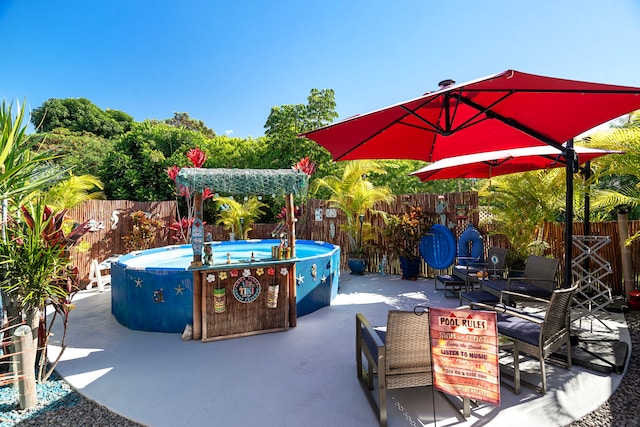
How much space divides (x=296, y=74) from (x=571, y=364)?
40.1 feet

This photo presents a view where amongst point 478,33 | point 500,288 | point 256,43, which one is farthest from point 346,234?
point 256,43

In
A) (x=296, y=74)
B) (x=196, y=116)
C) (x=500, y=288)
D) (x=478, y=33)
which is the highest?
(x=196, y=116)

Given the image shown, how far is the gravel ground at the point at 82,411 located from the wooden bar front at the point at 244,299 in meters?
1.52

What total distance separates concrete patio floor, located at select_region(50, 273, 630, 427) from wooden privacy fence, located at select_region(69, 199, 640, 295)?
1.89 m

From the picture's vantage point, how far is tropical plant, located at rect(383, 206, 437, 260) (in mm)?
7617

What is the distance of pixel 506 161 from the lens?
5156 millimetres

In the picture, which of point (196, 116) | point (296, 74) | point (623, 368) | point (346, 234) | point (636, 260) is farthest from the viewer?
point (196, 116)

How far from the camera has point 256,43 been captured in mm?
10656

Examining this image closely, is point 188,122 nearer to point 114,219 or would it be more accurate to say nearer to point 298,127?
point 298,127

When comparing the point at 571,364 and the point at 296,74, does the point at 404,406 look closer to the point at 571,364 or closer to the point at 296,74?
the point at 571,364

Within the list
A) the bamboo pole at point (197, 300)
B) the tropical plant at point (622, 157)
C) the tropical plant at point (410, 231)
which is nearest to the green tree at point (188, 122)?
the tropical plant at point (410, 231)

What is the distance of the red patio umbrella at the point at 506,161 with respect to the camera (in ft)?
14.6

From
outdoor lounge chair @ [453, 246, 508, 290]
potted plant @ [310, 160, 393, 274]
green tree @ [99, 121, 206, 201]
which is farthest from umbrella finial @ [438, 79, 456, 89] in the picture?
green tree @ [99, 121, 206, 201]

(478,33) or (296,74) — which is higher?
(296,74)
